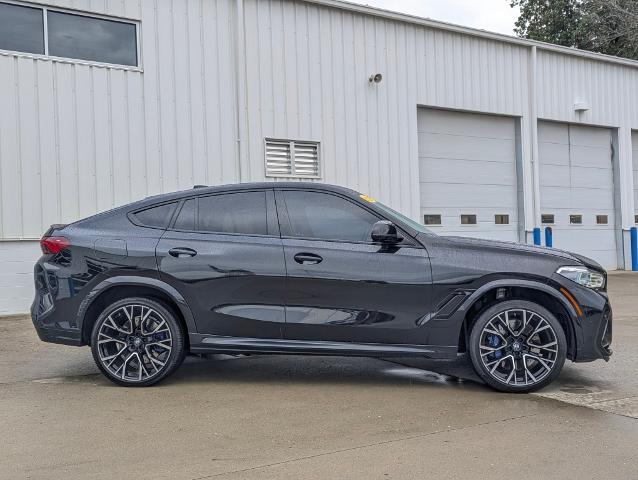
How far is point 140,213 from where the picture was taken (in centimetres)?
593

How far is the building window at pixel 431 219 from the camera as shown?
51.2 ft

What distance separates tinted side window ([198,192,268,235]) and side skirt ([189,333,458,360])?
2.86 feet

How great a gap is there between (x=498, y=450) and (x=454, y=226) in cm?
1219

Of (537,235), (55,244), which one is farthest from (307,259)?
(537,235)

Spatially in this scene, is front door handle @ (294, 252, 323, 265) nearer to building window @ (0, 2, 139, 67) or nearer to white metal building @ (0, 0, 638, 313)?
white metal building @ (0, 0, 638, 313)

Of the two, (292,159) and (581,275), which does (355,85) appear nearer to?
(292,159)

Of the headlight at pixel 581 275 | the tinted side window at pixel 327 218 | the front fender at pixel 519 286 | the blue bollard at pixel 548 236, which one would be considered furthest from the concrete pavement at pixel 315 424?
the blue bollard at pixel 548 236

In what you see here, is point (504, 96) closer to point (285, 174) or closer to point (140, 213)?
point (285, 174)

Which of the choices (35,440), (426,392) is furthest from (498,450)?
(35,440)

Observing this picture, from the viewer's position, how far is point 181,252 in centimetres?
572

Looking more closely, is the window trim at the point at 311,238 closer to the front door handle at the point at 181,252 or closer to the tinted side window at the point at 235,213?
the tinted side window at the point at 235,213

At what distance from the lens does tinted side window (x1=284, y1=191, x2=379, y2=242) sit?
5754 mm

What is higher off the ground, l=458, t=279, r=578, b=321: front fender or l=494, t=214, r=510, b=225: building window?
l=494, t=214, r=510, b=225: building window

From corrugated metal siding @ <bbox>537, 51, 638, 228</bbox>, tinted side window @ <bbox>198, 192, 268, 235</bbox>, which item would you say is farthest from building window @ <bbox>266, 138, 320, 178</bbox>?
tinted side window @ <bbox>198, 192, 268, 235</bbox>
